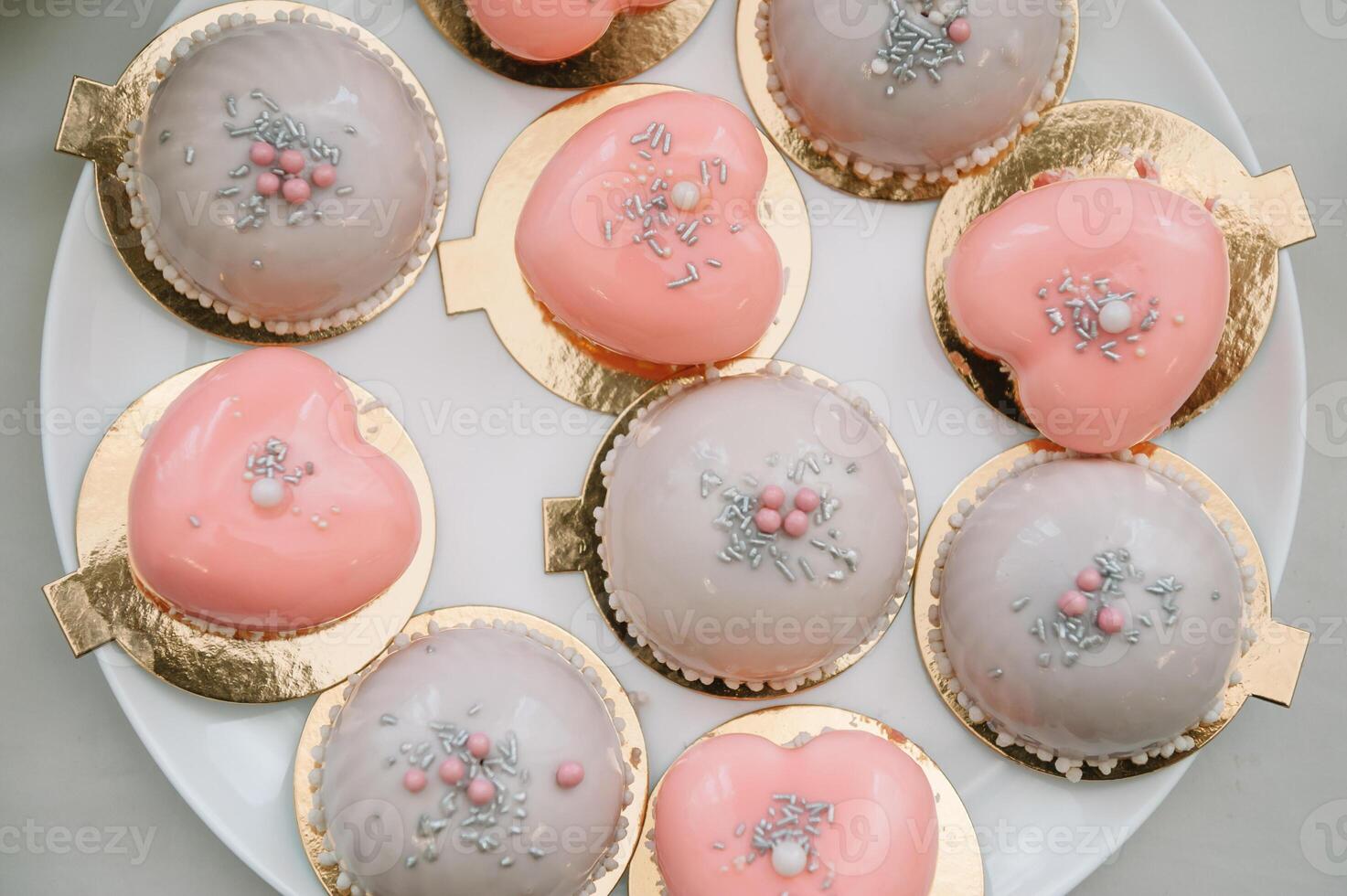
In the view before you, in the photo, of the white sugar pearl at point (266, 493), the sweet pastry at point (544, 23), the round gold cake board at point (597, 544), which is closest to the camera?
the white sugar pearl at point (266, 493)

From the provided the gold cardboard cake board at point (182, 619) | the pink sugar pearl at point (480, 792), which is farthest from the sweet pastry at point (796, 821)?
the gold cardboard cake board at point (182, 619)

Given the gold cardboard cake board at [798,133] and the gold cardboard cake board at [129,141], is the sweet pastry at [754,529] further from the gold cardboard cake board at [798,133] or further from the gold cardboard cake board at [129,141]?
the gold cardboard cake board at [129,141]

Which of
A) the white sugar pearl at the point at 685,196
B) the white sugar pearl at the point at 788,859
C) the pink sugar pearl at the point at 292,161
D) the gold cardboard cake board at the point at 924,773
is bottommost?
the gold cardboard cake board at the point at 924,773

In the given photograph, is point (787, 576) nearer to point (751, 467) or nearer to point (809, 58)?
point (751, 467)

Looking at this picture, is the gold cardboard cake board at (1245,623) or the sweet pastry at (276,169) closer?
the sweet pastry at (276,169)

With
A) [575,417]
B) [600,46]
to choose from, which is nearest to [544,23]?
[600,46]

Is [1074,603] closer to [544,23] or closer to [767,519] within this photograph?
[767,519]

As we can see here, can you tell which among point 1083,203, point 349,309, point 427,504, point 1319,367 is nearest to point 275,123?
point 349,309
